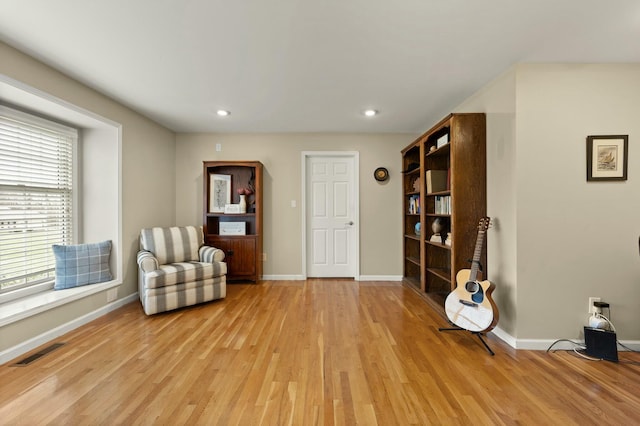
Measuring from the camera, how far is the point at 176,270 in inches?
126

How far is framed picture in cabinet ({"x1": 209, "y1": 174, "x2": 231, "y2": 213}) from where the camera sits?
4438mm

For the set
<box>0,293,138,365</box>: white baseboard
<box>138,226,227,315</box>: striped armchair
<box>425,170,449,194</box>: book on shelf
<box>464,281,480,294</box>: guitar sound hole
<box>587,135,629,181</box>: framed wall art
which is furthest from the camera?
<box>425,170,449,194</box>: book on shelf

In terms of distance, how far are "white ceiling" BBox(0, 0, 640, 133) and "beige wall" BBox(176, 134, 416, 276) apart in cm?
140

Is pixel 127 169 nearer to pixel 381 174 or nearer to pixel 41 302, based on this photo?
pixel 41 302

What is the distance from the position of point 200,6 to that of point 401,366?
8.76 ft

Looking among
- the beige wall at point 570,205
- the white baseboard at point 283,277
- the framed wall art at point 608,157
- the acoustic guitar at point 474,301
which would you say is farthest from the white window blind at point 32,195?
the framed wall art at point 608,157

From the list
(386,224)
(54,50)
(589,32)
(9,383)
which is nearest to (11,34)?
(54,50)

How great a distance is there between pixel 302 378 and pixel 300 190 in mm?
3025

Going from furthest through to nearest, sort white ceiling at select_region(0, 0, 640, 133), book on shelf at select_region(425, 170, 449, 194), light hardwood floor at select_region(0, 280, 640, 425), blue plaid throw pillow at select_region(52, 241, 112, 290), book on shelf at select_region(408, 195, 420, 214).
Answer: book on shelf at select_region(408, 195, 420, 214) → book on shelf at select_region(425, 170, 449, 194) → blue plaid throw pillow at select_region(52, 241, 112, 290) → white ceiling at select_region(0, 0, 640, 133) → light hardwood floor at select_region(0, 280, 640, 425)

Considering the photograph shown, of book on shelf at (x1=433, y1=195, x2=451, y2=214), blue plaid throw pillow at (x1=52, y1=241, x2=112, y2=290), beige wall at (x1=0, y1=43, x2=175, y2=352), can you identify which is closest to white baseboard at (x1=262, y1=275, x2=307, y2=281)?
beige wall at (x1=0, y1=43, x2=175, y2=352)

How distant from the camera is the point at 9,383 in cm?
185

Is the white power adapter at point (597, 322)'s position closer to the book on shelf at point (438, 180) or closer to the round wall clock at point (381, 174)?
the book on shelf at point (438, 180)

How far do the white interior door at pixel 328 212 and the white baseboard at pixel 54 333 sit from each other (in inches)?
102

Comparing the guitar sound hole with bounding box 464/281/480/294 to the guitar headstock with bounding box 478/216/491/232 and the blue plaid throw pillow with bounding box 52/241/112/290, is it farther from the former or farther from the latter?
the blue plaid throw pillow with bounding box 52/241/112/290
